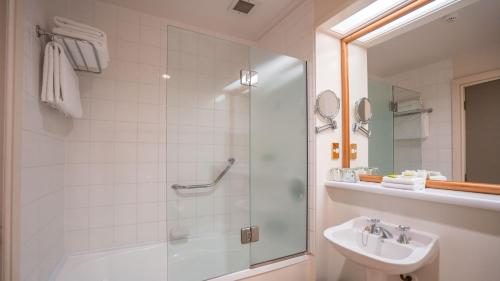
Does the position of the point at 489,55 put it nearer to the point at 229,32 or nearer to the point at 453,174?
the point at 453,174

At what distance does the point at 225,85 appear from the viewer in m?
1.68

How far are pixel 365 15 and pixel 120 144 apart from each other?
2.15 metres

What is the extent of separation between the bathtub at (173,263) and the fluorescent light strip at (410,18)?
1.76m

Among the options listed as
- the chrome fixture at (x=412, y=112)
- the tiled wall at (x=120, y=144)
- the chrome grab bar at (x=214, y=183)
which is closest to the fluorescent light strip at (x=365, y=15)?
the chrome fixture at (x=412, y=112)

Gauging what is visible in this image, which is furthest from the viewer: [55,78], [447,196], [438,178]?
[438,178]

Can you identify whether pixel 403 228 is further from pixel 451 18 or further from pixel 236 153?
pixel 451 18

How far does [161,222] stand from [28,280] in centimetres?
92

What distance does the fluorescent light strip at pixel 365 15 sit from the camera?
139 centimetres

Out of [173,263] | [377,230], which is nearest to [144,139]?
[173,263]

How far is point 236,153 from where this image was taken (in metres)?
1.65

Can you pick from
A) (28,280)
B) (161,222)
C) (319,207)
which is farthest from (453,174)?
(28,280)

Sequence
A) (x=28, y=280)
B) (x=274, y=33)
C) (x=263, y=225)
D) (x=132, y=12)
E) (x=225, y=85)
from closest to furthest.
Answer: (x=28, y=280), (x=263, y=225), (x=225, y=85), (x=132, y=12), (x=274, y=33)

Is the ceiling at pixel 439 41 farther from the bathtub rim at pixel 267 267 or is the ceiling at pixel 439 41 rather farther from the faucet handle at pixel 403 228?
the bathtub rim at pixel 267 267

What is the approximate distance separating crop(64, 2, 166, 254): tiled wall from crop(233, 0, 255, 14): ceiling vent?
0.71 metres
